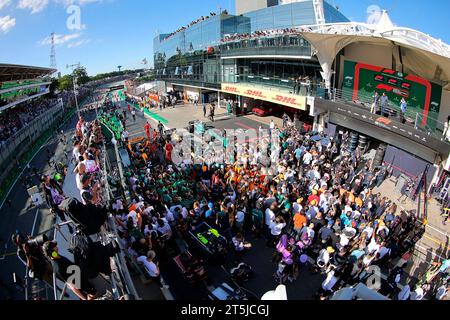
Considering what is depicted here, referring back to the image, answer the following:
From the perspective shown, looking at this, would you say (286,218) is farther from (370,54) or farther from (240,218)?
(370,54)

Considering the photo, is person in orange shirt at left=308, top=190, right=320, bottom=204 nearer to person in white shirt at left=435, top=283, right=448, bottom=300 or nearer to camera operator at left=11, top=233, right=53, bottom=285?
person in white shirt at left=435, top=283, right=448, bottom=300

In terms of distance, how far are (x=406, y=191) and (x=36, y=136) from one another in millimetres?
37621

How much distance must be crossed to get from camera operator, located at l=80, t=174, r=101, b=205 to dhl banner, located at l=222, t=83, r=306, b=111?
57.2 feet

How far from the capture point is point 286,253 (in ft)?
24.8

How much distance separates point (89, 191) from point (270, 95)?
828 inches

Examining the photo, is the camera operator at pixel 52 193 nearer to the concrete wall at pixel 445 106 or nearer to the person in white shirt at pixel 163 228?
the person in white shirt at pixel 163 228

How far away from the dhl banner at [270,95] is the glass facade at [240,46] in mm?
1861

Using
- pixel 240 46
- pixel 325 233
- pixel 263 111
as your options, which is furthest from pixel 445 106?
pixel 240 46

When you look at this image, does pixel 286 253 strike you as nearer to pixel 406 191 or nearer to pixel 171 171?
pixel 171 171

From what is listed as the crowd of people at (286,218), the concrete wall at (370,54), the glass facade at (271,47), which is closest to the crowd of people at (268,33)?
the glass facade at (271,47)

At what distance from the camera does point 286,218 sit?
383 inches

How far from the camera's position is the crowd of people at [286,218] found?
7656 millimetres
